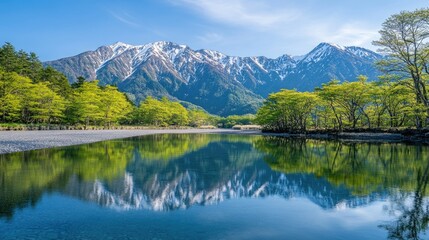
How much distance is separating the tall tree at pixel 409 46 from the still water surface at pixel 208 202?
32111mm

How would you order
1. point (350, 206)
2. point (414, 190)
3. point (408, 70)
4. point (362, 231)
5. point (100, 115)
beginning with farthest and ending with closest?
point (100, 115)
point (408, 70)
point (414, 190)
point (350, 206)
point (362, 231)

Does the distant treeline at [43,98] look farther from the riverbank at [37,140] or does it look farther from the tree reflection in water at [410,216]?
the tree reflection in water at [410,216]

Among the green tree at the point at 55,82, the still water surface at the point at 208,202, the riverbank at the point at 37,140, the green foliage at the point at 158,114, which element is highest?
the green tree at the point at 55,82

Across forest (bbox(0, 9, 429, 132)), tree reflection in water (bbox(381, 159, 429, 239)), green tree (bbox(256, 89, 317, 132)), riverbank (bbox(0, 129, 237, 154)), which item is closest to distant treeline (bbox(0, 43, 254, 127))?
forest (bbox(0, 9, 429, 132))

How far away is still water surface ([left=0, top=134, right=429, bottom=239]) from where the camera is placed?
7.67 meters

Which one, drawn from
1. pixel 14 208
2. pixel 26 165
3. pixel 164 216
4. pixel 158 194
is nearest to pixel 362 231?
pixel 164 216

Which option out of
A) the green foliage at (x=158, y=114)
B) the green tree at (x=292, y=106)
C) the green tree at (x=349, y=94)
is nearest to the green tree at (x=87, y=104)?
the green foliage at (x=158, y=114)

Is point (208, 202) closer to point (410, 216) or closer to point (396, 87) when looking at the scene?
point (410, 216)

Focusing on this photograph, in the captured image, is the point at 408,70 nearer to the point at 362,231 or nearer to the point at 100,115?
the point at 362,231

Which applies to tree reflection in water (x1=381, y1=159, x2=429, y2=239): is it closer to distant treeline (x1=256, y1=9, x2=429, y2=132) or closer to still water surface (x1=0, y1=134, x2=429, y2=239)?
still water surface (x1=0, y1=134, x2=429, y2=239)

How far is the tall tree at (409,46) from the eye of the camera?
41.8m

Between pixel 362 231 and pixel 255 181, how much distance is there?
7.18 metres

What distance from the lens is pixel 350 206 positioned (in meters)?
10.1

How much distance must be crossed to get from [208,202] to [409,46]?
45.6 meters
